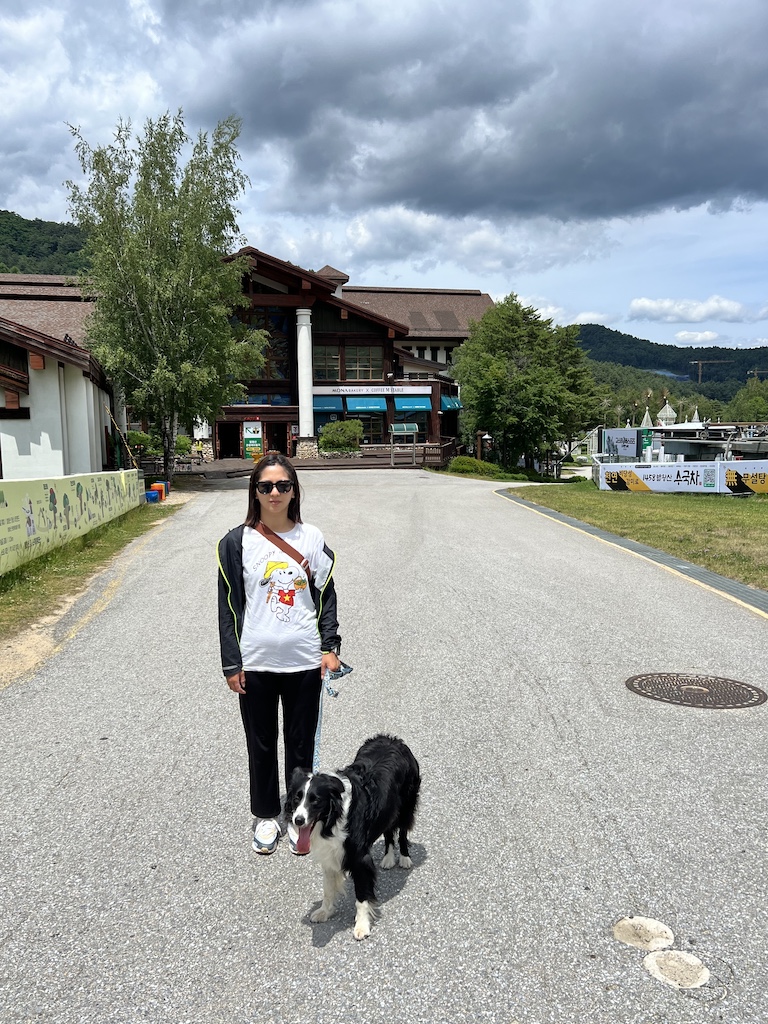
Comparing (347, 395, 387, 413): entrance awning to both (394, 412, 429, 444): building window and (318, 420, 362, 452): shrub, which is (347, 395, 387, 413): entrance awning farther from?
(318, 420, 362, 452): shrub

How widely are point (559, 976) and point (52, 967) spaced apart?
196 cm

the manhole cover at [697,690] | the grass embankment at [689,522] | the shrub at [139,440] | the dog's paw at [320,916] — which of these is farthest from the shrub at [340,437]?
the dog's paw at [320,916]

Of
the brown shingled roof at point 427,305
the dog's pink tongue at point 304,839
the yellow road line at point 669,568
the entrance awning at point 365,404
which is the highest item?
the brown shingled roof at point 427,305

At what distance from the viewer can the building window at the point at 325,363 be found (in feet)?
164

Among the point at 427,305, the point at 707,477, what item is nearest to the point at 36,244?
the point at 427,305

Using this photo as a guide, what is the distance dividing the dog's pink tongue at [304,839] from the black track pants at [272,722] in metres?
Answer: 0.72

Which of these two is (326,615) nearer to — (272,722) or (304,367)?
(272,722)

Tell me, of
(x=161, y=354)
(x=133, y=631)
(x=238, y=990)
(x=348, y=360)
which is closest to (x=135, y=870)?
(x=238, y=990)

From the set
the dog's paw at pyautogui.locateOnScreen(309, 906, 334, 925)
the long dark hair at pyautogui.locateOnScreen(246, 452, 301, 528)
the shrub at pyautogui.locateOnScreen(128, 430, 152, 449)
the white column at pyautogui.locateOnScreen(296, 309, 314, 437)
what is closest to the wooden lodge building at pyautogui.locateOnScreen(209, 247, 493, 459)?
the white column at pyautogui.locateOnScreen(296, 309, 314, 437)

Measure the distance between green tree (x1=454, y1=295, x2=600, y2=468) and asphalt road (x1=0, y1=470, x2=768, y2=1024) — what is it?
39.0 m

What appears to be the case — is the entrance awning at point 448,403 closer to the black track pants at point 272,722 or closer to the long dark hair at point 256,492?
the long dark hair at point 256,492

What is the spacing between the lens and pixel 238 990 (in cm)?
284

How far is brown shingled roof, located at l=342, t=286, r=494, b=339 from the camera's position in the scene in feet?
222

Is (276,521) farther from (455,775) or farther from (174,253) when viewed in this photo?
(174,253)
